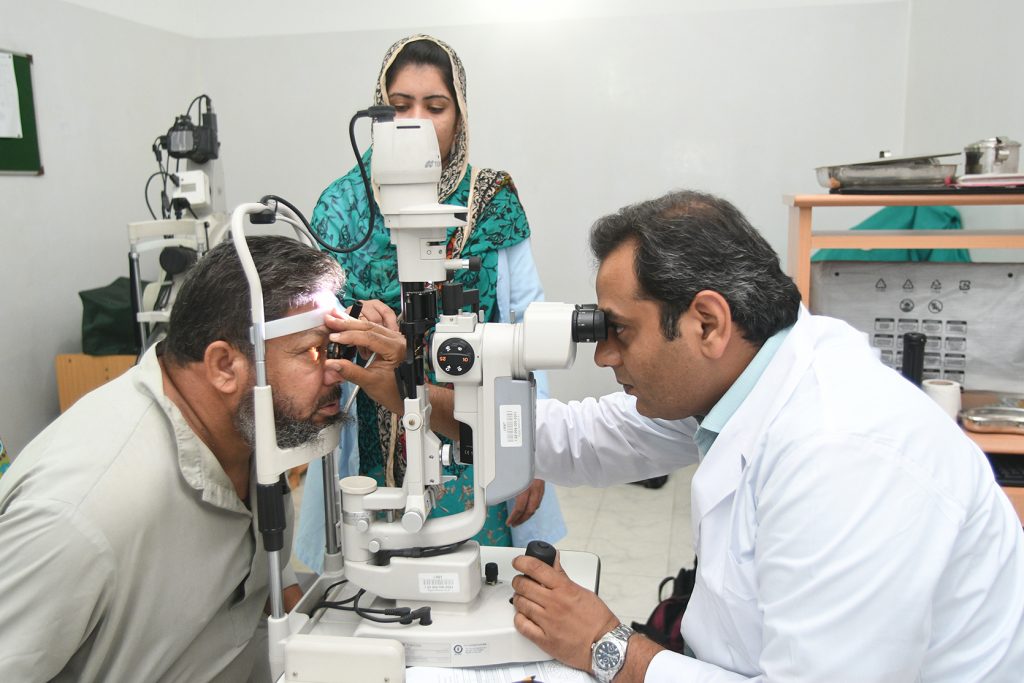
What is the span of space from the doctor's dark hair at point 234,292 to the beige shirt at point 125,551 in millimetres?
83

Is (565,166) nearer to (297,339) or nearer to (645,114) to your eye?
(645,114)

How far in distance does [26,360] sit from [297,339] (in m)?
2.62

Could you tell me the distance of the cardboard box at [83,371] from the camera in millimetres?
3230

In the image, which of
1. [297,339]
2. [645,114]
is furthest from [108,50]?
[297,339]

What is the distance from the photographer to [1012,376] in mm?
2180

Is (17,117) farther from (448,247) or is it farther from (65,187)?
(448,247)

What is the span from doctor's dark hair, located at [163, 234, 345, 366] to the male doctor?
0.18m

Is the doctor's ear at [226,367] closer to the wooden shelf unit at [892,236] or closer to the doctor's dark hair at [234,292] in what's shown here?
the doctor's dark hair at [234,292]

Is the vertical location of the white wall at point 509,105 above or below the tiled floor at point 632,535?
above

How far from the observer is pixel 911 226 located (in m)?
3.00

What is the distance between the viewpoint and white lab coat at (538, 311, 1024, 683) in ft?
2.84

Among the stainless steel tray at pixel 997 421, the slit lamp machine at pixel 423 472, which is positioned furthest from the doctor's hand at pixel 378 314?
the stainless steel tray at pixel 997 421

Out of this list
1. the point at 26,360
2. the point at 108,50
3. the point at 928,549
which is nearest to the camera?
the point at 928,549

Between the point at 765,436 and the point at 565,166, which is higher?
the point at 565,166
